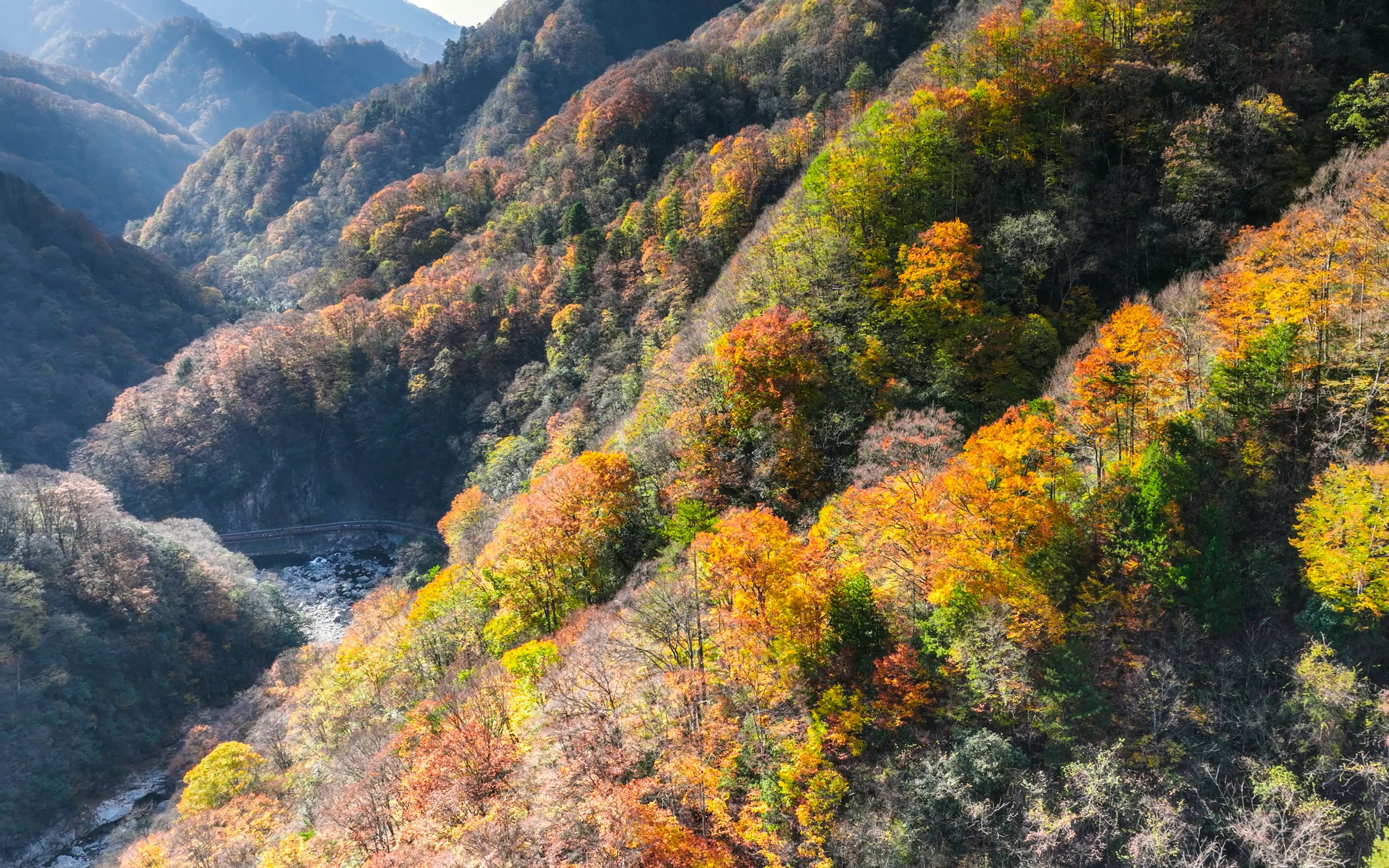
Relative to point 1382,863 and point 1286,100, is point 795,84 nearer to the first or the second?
point 1286,100

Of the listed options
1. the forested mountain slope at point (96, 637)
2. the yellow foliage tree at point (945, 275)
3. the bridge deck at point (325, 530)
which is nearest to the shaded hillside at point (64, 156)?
the bridge deck at point (325, 530)

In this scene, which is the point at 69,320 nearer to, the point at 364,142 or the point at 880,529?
the point at 364,142

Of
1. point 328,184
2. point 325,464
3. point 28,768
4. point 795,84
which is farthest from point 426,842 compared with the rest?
point 328,184

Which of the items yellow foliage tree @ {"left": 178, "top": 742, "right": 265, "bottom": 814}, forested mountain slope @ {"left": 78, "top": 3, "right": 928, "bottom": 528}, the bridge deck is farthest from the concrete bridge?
yellow foliage tree @ {"left": 178, "top": 742, "right": 265, "bottom": 814}

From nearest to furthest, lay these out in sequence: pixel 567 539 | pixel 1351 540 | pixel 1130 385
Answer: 1. pixel 1351 540
2. pixel 1130 385
3. pixel 567 539

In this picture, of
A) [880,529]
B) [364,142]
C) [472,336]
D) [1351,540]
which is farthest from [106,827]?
[364,142]

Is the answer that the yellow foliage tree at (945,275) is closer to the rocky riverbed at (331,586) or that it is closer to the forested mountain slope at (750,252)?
the forested mountain slope at (750,252)
